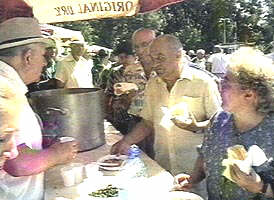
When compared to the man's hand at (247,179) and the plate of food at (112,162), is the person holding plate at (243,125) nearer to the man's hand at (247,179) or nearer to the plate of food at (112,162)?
the man's hand at (247,179)

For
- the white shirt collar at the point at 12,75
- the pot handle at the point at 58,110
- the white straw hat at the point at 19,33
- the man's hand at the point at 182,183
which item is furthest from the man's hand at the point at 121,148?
the white shirt collar at the point at 12,75

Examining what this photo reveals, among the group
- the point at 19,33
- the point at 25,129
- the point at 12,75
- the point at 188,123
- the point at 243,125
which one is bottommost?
the point at 188,123

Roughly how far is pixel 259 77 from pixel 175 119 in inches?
25.5

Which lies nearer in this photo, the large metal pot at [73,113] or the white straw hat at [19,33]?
the white straw hat at [19,33]

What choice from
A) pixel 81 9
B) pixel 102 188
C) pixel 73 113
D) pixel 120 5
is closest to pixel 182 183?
pixel 102 188

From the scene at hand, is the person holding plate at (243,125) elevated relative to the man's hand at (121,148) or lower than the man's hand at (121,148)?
elevated

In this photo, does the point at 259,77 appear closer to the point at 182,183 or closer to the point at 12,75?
the point at 182,183

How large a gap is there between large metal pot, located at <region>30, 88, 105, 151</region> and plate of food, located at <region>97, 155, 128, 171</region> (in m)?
0.21

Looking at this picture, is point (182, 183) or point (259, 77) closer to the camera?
point (259, 77)

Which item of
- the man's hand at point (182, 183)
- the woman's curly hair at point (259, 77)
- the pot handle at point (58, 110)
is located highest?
the woman's curly hair at point (259, 77)

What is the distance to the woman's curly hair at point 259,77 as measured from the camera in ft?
5.83

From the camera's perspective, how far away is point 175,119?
2348 mm

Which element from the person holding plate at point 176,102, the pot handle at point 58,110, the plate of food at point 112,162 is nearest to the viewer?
the plate of food at point 112,162

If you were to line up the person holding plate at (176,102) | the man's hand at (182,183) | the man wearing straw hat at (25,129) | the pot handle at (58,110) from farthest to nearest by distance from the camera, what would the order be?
1. the person holding plate at (176,102)
2. the pot handle at (58,110)
3. the man's hand at (182,183)
4. the man wearing straw hat at (25,129)
